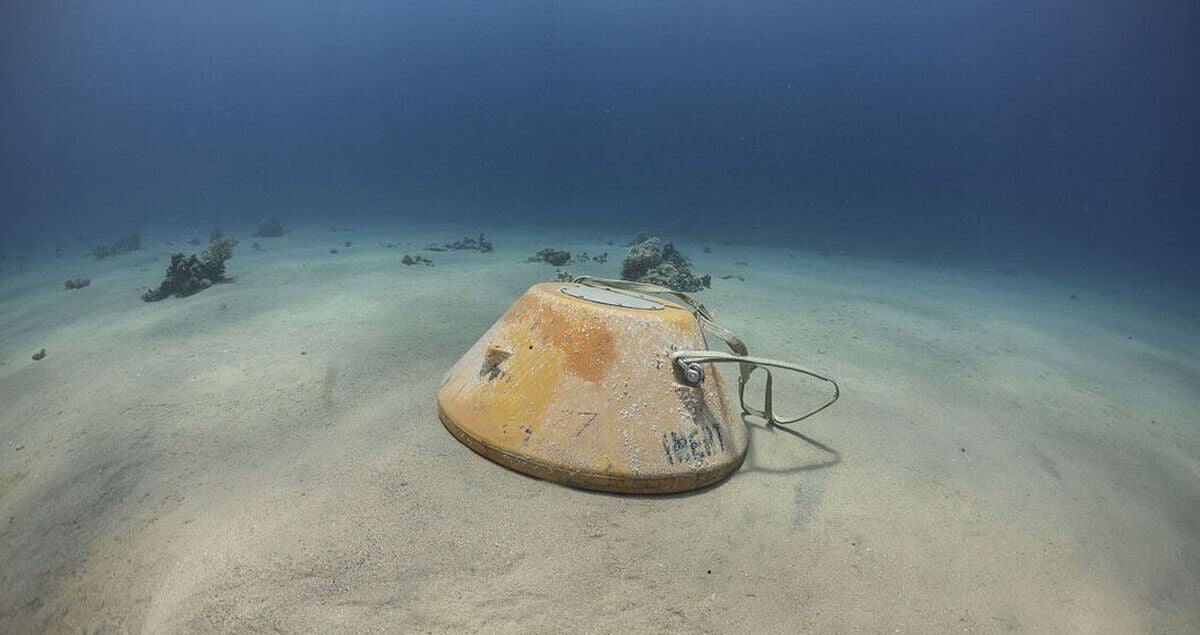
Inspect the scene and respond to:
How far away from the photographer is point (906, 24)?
284 feet

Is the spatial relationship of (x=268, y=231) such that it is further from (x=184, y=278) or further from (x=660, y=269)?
(x=660, y=269)

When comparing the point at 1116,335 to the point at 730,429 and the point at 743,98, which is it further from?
the point at 743,98

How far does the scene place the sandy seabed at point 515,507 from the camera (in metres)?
2.02

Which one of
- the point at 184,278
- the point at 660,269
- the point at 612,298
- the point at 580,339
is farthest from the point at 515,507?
the point at 184,278

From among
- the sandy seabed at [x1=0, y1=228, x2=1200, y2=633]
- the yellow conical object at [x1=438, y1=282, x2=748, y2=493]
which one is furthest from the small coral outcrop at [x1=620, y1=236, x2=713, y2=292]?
the yellow conical object at [x1=438, y1=282, x2=748, y2=493]

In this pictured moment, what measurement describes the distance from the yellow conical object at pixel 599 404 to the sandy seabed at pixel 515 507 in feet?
0.62

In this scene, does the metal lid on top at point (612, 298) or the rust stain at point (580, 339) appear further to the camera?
the metal lid on top at point (612, 298)

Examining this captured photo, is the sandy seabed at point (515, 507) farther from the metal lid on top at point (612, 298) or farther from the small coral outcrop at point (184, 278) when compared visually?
the small coral outcrop at point (184, 278)

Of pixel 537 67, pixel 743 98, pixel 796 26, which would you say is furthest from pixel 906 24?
pixel 537 67

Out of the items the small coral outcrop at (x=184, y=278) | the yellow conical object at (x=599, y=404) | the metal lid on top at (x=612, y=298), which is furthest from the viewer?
the small coral outcrop at (x=184, y=278)

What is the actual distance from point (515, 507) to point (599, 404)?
804 mm

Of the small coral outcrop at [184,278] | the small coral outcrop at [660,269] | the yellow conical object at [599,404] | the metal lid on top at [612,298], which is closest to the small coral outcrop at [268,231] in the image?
the small coral outcrop at [184,278]

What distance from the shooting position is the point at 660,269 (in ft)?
34.8

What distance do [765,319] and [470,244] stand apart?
43.6ft
